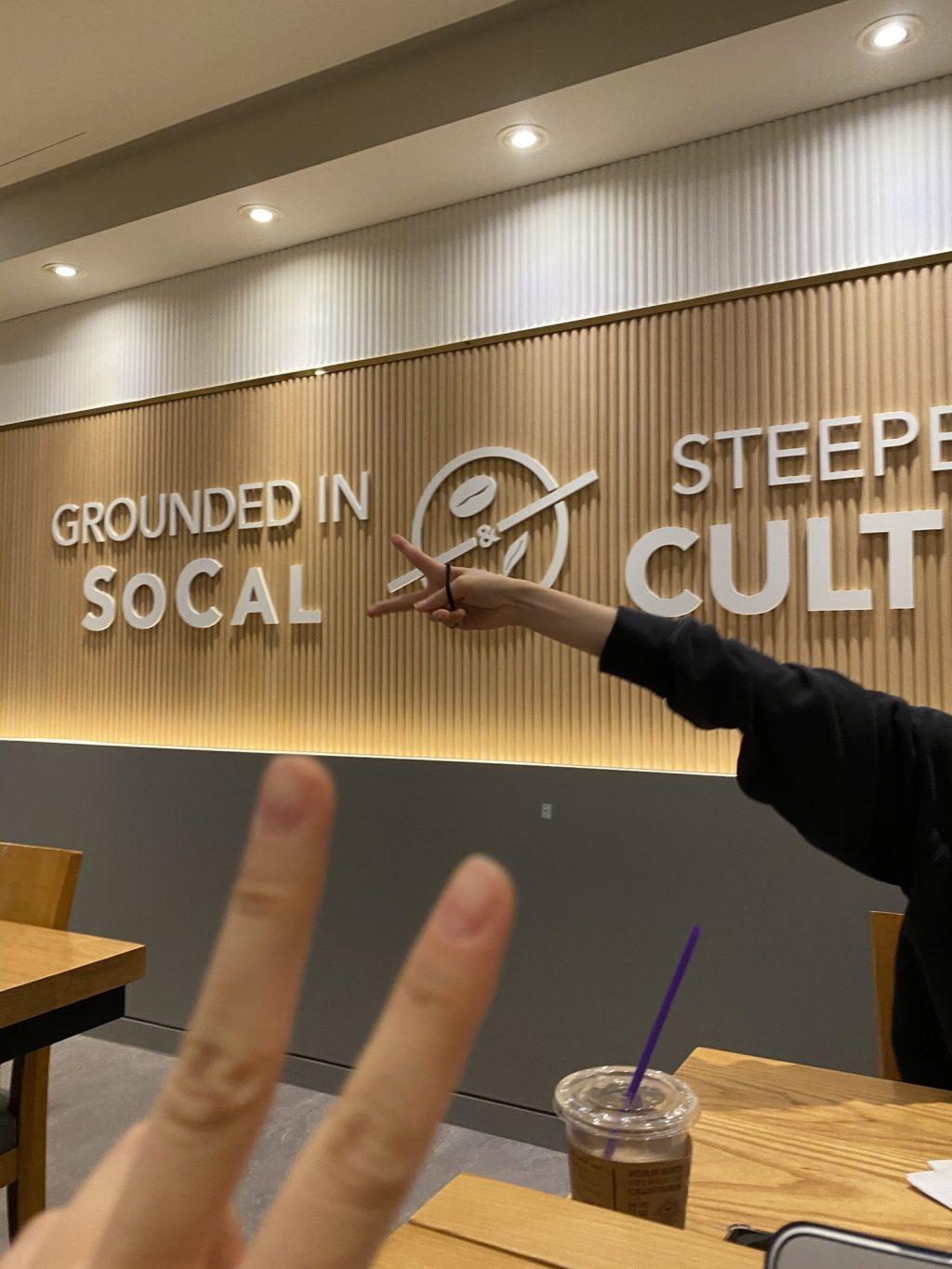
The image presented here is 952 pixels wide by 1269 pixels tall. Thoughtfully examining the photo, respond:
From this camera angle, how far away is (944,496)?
256 cm

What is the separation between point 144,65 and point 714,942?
3227mm

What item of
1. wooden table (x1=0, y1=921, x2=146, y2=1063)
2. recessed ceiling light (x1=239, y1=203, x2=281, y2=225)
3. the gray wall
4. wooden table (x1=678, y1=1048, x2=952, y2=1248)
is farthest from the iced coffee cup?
recessed ceiling light (x1=239, y1=203, x2=281, y2=225)

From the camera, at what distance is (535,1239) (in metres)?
0.60

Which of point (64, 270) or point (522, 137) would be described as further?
point (64, 270)

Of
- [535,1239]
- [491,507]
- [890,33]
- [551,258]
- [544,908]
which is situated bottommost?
[544,908]

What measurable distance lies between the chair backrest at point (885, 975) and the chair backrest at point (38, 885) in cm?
160

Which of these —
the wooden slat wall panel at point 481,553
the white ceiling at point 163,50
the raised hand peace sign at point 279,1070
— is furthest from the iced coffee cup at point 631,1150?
the white ceiling at point 163,50

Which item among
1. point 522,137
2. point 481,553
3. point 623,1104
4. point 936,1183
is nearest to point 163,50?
point 522,137

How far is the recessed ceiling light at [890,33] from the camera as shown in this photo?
237cm

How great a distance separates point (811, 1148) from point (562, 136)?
9.23ft

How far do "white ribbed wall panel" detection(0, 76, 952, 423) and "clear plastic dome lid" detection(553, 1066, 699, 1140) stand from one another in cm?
258

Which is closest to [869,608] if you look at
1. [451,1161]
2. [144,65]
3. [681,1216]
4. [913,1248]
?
[451,1161]

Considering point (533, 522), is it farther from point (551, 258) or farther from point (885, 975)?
point (885, 975)

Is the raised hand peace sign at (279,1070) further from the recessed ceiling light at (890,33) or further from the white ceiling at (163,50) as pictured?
the white ceiling at (163,50)
